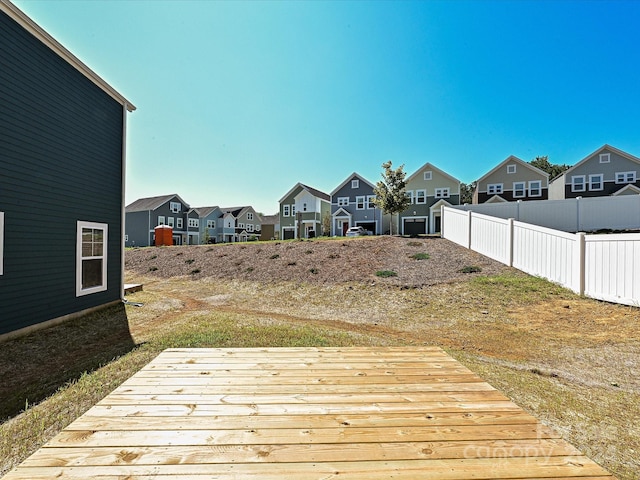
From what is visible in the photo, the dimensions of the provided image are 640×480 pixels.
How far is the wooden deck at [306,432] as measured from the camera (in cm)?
168

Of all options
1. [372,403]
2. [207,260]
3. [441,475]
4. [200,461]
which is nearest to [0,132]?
[200,461]

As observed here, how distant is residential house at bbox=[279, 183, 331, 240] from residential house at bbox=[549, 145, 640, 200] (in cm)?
2333

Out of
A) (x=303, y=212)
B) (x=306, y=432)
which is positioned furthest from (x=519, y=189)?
(x=306, y=432)

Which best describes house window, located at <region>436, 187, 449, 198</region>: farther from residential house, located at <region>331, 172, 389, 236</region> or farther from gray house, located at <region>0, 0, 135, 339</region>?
gray house, located at <region>0, 0, 135, 339</region>

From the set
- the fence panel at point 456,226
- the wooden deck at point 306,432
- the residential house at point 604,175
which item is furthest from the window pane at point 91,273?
the residential house at point 604,175

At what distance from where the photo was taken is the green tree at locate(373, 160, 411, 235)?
25766 mm

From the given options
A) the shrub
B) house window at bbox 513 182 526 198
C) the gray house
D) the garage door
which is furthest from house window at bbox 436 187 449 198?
the gray house

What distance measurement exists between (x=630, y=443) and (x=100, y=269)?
1154cm

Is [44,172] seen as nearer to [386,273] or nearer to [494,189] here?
[386,273]

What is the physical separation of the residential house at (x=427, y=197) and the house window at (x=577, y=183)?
925 centimetres

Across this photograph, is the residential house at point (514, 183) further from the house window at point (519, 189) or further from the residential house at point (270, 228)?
the residential house at point (270, 228)

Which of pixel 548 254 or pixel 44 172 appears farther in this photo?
pixel 548 254

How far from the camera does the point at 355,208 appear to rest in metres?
33.4

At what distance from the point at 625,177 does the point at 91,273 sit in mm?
36745
